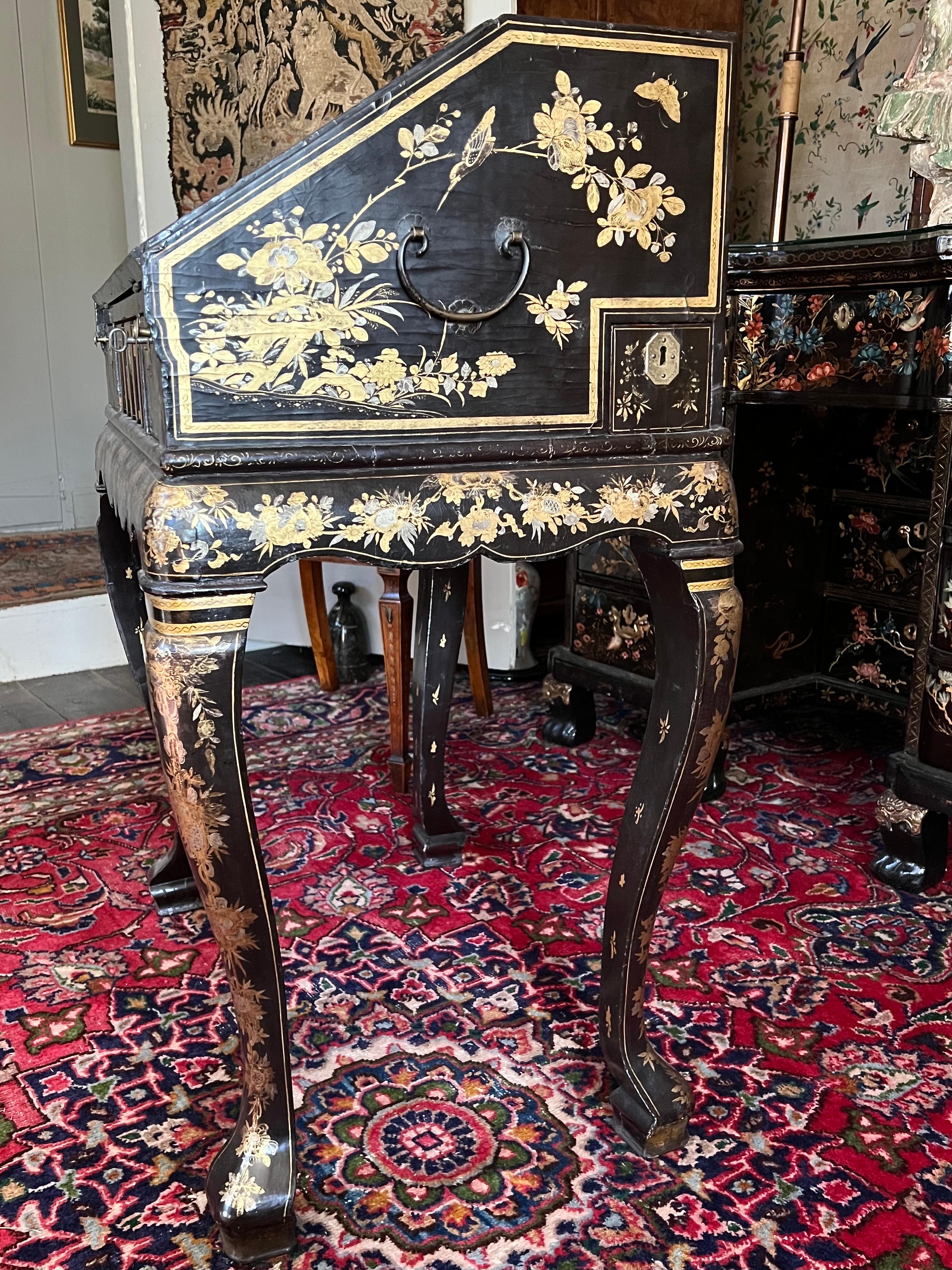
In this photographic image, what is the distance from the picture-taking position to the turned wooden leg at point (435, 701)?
1.81m

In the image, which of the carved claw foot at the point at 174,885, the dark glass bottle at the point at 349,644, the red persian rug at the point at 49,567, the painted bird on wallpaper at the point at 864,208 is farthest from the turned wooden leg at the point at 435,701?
the painted bird on wallpaper at the point at 864,208

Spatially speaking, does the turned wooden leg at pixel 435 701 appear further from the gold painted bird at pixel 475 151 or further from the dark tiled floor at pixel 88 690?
the dark tiled floor at pixel 88 690

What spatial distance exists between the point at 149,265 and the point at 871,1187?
1.18 meters

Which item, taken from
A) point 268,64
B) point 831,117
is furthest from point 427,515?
point 831,117

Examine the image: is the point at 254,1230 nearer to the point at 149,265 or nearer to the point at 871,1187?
the point at 871,1187

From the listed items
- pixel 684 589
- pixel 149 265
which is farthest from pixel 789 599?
pixel 149 265

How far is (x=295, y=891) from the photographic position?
1800 millimetres

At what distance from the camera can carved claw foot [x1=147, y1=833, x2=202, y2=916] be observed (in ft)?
5.67

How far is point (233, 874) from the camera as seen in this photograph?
958 mm

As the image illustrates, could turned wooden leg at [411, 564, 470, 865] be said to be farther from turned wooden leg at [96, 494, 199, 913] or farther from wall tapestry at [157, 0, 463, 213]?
wall tapestry at [157, 0, 463, 213]

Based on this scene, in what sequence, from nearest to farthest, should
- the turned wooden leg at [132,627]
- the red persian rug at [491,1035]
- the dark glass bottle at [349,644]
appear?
the red persian rug at [491,1035] < the turned wooden leg at [132,627] < the dark glass bottle at [349,644]

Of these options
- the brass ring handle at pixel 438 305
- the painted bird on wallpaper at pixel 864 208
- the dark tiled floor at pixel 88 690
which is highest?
the painted bird on wallpaper at pixel 864 208

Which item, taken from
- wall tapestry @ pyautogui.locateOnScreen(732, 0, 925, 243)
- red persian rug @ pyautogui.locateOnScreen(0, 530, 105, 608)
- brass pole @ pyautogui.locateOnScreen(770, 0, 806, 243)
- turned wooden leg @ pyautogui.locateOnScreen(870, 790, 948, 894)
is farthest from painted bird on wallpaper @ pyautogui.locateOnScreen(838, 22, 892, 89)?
red persian rug @ pyautogui.locateOnScreen(0, 530, 105, 608)

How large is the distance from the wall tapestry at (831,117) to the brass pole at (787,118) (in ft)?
2.03
